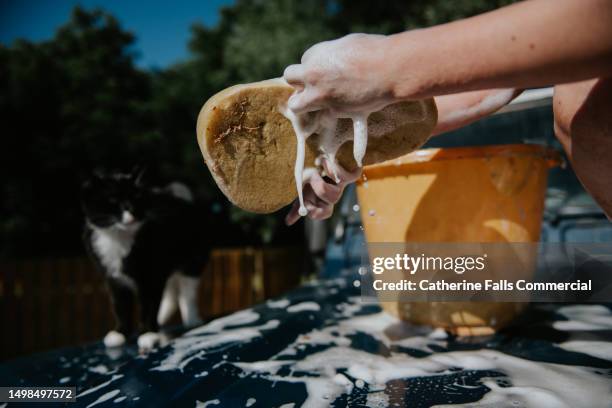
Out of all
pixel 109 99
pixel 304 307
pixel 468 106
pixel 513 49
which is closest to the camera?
pixel 513 49

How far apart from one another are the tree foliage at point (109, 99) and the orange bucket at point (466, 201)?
2.46m

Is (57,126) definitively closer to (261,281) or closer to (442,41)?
(261,281)

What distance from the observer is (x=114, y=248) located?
1860 mm

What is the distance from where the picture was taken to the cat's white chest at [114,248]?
1.84m

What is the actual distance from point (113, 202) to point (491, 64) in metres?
1.62

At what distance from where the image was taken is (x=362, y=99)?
0.86 metres

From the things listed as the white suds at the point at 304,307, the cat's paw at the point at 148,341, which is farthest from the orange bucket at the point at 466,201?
the cat's paw at the point at 148,341

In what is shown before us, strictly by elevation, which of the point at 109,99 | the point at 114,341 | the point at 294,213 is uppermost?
the point at 109,99

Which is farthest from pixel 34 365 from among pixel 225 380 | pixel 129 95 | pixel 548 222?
pixel 129 95

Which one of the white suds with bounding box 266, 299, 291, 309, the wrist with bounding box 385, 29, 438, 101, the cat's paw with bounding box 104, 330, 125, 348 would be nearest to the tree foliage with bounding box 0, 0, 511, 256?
the white suds with bounding box 266, 299, 291, 309

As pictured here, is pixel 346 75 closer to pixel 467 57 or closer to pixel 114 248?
pixel 467 57

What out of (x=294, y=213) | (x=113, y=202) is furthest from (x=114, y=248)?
(x=294, y=213)

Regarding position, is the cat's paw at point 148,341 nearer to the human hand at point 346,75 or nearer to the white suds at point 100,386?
the white suds at point 100,386

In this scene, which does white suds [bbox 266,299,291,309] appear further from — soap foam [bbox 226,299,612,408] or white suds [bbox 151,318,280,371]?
soap foam [bbox 226,299,612,408]
